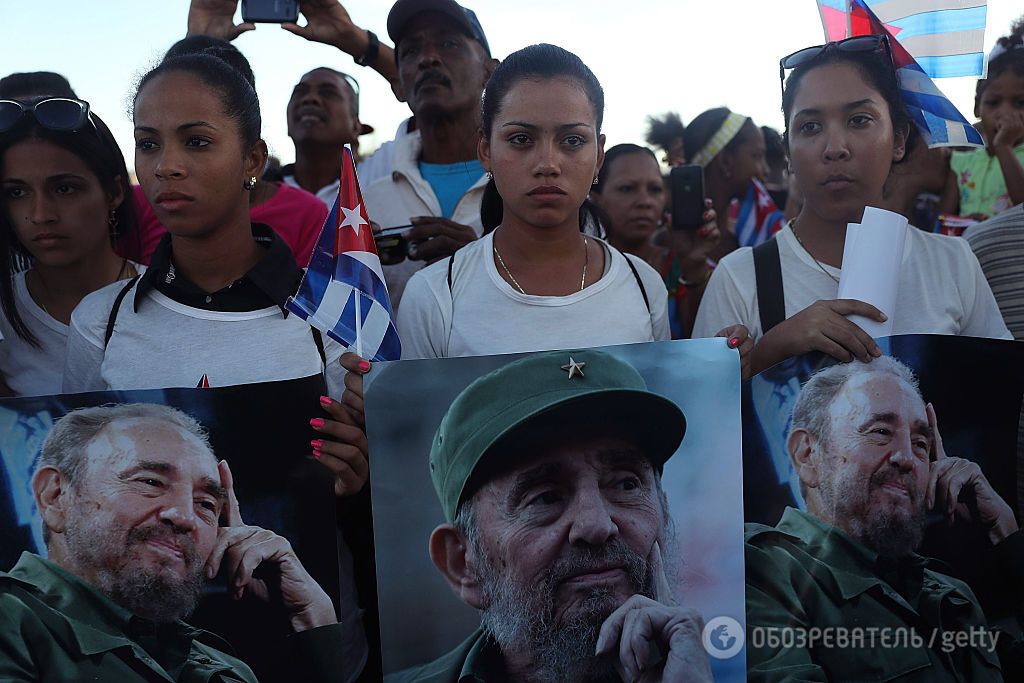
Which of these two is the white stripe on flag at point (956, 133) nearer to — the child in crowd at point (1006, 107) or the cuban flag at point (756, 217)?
the child in crowd at point (1006, 107)

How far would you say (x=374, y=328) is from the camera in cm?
273

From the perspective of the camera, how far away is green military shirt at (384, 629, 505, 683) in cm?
241

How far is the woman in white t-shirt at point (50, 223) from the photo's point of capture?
319 cm

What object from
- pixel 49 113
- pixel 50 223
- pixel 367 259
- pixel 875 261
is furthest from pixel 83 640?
pixel 875 261

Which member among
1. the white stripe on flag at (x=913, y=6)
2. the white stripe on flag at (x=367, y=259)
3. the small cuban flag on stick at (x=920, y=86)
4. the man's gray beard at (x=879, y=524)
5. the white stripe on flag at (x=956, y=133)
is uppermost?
the white stripe on flag at (x=913, y=6)

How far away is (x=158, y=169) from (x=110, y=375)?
568 mm

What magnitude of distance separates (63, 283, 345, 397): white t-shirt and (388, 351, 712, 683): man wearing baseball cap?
0.55m

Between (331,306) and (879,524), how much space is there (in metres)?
1.50

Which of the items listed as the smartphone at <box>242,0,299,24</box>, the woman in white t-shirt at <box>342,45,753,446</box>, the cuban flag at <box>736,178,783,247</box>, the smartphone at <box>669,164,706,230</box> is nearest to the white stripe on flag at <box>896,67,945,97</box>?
the woman in white t-shirt at <box>342,45,753,446</box>

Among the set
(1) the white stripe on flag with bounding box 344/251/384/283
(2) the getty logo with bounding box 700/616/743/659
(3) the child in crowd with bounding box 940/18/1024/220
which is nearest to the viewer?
(2) the getty logo with bounding box 700/616/743/659

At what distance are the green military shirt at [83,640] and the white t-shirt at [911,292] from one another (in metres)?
1.58

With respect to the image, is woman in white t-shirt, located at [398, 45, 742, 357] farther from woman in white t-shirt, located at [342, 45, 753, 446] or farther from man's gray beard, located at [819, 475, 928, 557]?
man's gray beard, located at [819, 475, 928, 557]

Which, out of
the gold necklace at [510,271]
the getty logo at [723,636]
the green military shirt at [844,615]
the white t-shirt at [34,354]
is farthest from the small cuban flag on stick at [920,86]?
the white t-shirt at [34,354]

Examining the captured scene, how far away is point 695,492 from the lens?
2.50 meters
